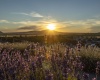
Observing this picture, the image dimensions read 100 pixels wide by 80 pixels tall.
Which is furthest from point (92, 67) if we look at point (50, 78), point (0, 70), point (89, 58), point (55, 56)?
point (50, 78)

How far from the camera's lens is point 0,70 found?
4891 mm

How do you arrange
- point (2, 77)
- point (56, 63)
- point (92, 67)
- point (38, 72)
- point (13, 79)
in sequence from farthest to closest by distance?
point (92, 67)
point (56, 63)
point (38, 72)
point (2, 77)
point (13, 79)

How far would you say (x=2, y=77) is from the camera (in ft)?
15.3

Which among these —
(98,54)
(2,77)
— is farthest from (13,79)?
(98,54)

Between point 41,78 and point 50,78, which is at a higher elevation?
point 50,78

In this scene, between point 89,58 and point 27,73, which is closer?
point 27,73

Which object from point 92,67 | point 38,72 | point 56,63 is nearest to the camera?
point 38,72

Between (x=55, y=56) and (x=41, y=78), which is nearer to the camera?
(x=41, y=78)

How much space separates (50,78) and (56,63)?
2818 mm

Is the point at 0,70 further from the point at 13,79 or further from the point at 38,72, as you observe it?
the point at 38,72

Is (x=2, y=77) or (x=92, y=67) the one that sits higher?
(x=2, y=77)

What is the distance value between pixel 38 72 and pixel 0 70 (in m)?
1.34

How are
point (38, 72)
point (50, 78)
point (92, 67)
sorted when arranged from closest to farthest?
point (50, 78) → point (38, 72) → point (92, 67)

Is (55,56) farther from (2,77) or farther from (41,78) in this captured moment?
(2,77)
